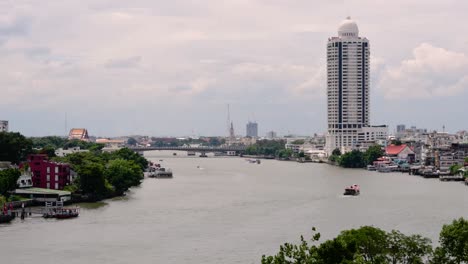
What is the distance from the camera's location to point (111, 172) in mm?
29219

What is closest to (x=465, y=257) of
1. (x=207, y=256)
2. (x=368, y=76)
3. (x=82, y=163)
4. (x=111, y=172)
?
(x=207, y=256)

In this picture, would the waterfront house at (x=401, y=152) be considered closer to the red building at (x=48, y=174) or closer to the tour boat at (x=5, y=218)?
the red building at (x=48, y=174)

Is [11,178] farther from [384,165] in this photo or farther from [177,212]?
[384,165]

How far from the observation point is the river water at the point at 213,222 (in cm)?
1608

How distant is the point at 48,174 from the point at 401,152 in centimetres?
3474

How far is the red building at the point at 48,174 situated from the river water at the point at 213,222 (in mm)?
2088

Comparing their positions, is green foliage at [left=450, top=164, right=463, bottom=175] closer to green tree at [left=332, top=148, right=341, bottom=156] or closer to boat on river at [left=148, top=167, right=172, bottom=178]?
boat on river at [left=148, top=167, right=172, bottom=178]

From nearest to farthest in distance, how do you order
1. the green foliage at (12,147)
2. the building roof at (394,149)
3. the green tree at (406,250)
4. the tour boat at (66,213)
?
the green tree at (406,250) → the tour boat at (66,213) → the green foliage at (12,147) → the building roof at (394,149)

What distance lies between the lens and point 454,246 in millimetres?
10750

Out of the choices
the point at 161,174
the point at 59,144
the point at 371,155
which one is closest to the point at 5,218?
the point at 161,174

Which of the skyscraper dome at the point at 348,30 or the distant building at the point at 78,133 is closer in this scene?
the skyscraper dome at the point at 348,30

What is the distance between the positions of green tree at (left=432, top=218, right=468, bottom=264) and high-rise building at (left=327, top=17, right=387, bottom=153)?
5746cm

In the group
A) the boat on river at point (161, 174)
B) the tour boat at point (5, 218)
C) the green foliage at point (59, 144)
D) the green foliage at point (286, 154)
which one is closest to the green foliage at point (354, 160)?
the green foliage at point (59, 144)

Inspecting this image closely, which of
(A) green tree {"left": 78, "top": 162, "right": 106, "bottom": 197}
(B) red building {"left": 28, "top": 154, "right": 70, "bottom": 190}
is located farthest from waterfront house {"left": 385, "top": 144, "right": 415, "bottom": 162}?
(B) red building {"left": 28, "top": 154, "right": 70, "bottom": 190}
